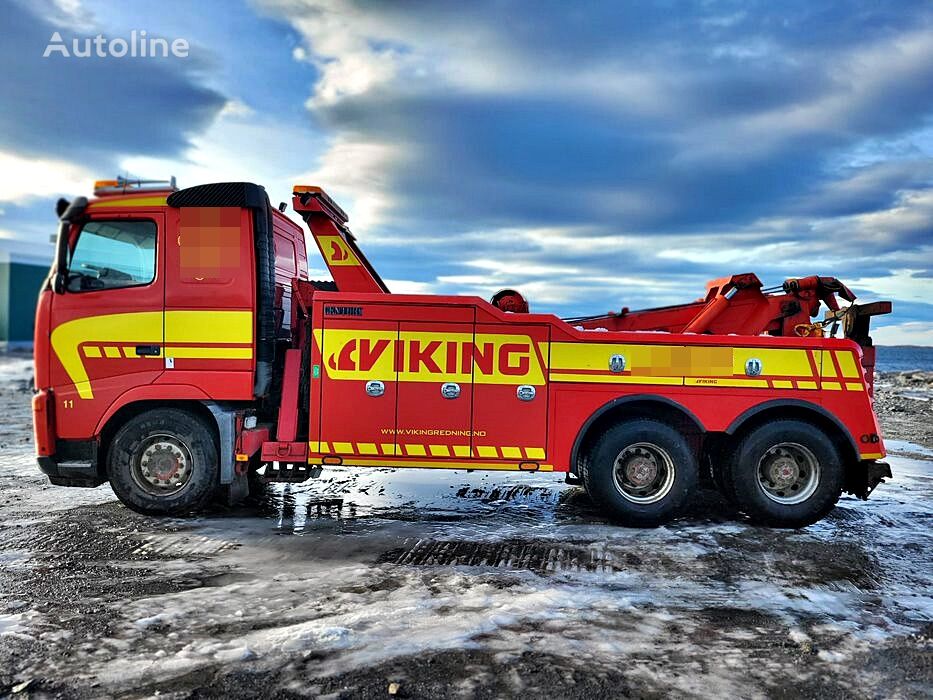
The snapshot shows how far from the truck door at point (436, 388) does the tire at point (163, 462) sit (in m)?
1.94

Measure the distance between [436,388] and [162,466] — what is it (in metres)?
2.80

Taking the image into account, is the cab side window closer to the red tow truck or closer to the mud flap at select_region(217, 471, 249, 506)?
the red tow truck

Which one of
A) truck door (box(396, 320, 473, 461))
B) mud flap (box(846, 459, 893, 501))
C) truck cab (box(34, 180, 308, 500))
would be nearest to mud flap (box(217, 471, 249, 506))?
truck cab (box(34, 180, 308, 500))

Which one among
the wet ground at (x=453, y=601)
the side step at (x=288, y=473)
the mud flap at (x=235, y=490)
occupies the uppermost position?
the side step at (x=288, y=473)

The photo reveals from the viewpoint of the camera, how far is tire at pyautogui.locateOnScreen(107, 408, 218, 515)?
252 inches

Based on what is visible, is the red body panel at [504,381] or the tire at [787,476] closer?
the red body panel at [504,381]

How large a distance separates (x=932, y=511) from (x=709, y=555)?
138 inches

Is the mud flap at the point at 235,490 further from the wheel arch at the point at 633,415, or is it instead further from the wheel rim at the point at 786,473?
the wheel rim at the point at 786,473

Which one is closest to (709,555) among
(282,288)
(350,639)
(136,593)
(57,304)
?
(350,639)

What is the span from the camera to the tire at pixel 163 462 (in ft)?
21.0

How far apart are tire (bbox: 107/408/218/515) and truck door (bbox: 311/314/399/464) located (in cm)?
120

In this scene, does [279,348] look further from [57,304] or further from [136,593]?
[136,593]

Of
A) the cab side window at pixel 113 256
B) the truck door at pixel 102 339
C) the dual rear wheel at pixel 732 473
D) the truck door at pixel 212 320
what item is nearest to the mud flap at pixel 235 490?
the truck door at pixel 212 320

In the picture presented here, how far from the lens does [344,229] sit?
23.7 ft
